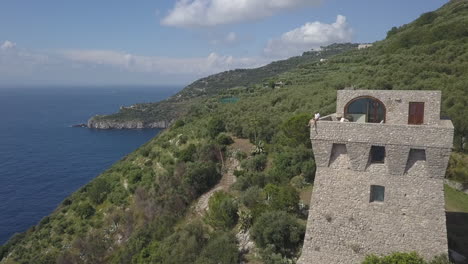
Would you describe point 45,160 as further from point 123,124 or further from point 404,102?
point 404,102

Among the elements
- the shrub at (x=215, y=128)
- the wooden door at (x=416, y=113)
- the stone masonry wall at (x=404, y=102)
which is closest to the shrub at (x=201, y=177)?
the shrub at (x=215, y=128)

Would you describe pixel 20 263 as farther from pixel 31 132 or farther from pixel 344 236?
pixel 31 132

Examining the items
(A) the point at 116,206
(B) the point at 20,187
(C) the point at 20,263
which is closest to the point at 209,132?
(A) the point at 116,206

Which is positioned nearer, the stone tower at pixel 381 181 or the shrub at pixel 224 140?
the stone tower at pixel 381 181

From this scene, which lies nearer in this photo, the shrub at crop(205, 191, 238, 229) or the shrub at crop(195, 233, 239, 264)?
the shrub at crop(195, 233, 239, 264)

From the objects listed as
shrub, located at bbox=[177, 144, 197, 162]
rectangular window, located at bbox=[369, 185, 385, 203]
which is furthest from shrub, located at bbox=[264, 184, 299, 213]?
shrub, located at bbox=[177, 144, 197, 162]

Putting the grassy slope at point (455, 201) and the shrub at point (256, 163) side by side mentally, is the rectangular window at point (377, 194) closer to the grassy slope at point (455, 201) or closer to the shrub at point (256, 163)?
the grassy slope at point (455, 201)

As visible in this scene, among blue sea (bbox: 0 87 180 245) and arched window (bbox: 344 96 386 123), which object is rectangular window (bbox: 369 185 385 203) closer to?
arched window (bbox: 344 96 386 123)

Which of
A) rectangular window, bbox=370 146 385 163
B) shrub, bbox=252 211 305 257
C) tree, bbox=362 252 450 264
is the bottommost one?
shrub, bbox=252 211 305 257
